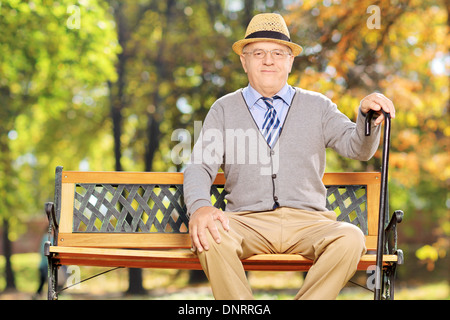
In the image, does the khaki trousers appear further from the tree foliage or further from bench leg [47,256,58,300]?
the tree foliage

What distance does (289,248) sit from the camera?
10.6 feet

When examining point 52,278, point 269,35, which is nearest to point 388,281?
point 269,35

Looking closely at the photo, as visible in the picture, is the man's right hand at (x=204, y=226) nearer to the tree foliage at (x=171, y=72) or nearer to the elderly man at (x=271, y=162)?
the elderly man at (x=271, y=162)

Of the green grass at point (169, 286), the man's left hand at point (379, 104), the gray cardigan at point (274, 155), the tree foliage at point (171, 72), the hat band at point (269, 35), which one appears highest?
the tree foliage at point (171, 72)

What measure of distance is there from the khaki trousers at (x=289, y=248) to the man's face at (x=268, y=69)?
724 mm

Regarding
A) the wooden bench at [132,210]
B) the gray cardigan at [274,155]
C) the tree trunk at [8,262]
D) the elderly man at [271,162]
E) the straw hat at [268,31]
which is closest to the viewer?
the elderly man at [271,162]

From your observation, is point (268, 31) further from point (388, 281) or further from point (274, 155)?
point (388, 281)

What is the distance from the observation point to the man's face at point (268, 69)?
11.4 feet

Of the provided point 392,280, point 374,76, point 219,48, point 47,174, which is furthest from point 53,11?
point 47,174

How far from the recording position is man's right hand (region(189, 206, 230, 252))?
2861 mm

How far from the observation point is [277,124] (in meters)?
3.45

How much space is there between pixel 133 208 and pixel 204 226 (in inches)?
44.7

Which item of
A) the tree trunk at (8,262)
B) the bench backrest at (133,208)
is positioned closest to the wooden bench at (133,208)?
the bench backrest at (133,208)
